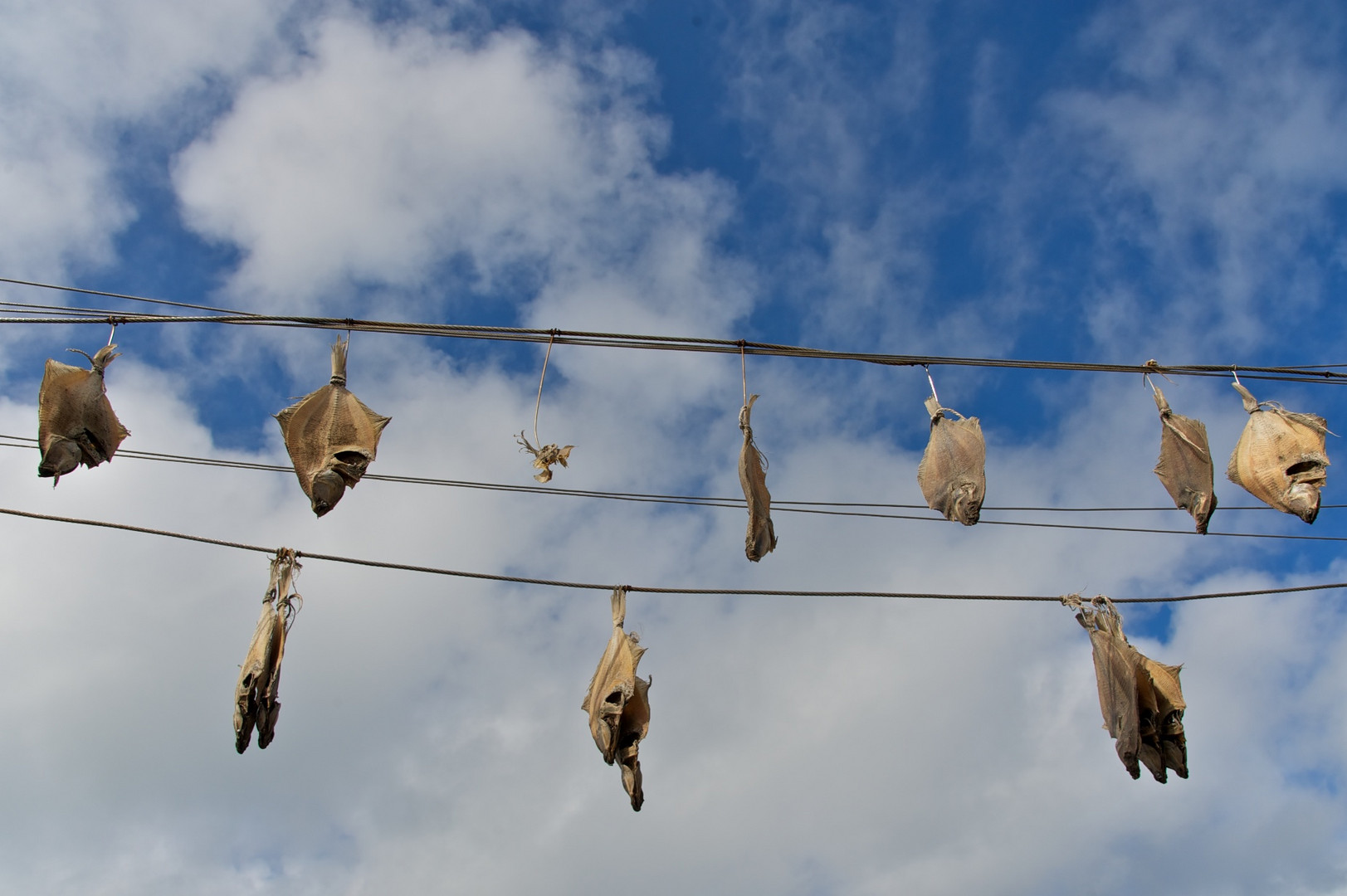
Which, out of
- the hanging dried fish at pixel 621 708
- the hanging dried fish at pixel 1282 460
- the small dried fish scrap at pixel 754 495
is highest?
the hanging dried fish at pixel 1282 460

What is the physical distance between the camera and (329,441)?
5973 millimetres

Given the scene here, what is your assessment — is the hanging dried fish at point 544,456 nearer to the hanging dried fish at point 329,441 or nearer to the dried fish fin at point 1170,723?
the hanging dried fish at point 329,441

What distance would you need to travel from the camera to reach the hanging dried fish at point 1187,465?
22.7 ft

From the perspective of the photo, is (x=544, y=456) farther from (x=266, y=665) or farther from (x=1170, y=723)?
(x=1170, y=723)

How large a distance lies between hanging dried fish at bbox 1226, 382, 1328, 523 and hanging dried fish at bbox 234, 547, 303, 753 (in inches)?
298

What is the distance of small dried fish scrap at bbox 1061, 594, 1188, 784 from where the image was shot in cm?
688

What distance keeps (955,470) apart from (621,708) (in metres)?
3.08

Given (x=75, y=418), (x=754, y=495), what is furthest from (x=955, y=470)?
(x=75, y=418)

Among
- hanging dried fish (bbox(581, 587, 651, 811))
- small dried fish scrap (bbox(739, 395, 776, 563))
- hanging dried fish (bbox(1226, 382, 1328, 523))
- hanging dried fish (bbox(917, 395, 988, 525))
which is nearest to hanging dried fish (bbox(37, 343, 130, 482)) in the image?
hanging dried fish (bbox(581, 587, 651, 811))

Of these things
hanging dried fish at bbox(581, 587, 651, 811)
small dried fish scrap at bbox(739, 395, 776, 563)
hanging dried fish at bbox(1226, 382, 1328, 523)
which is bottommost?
hanging dried fish at bbox(581, 587, 651, 811)

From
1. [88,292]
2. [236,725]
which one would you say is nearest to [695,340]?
[236,725]

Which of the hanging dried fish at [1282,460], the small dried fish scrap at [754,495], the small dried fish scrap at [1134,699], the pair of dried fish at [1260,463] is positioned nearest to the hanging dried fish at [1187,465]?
the pair of dried fish at [1260,463]

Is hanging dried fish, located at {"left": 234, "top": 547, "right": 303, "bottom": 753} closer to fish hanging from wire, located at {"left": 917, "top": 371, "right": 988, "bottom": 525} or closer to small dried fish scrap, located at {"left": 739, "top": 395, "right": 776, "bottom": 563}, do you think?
small dried fish scrap, located at {"left": 739, "top": 395, "right": 776, "bottom": 563}

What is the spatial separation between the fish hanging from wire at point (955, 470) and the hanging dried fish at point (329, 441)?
417cm
